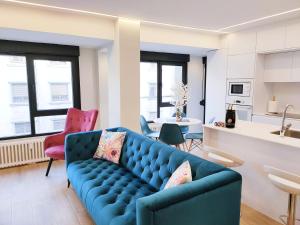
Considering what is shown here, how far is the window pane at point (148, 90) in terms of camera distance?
5.45m

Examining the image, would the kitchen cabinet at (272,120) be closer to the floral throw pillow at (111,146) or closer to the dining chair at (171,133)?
the dining chair at (171,133)

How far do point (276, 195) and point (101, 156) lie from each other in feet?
6.99

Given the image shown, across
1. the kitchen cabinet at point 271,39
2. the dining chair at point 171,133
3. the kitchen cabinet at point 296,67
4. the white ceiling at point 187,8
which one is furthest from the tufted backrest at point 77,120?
the kitchen cabinet at point 296,67

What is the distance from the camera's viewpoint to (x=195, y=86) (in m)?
6.07

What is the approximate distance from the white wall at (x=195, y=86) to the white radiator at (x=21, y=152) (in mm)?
3792

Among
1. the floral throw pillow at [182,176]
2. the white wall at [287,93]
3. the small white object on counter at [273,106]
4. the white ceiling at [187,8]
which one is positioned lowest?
the floral throw pillow at [182,176]

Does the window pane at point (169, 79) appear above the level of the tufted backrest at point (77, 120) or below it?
above

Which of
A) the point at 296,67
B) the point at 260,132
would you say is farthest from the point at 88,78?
the point at 296,67

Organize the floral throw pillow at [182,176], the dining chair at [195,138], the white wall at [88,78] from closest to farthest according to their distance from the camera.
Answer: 1. the floral throw pillow at [182,176]
2. the dining chair at [195,138]
3. the white wall at [88,78]

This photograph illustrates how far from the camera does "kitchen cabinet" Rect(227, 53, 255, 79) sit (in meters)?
4.31

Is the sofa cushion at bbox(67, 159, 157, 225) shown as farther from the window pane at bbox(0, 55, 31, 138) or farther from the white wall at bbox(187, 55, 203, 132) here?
the white wall at bbox(187, 55, 203, 132)

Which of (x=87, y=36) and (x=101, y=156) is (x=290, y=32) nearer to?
(x=87, y=36)

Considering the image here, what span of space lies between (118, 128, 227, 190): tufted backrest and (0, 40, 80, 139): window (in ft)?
7.75

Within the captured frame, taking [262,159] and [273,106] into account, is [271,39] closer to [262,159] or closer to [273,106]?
[273,106]
